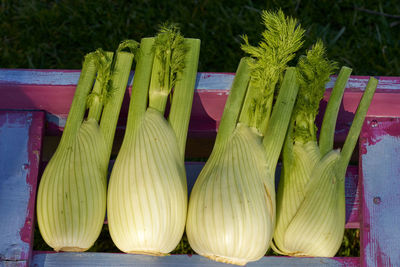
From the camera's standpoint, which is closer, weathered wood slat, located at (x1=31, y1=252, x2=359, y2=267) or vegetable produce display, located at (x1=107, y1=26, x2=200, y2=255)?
vegetable produce display, located at (x1=107, y1=26, x2=200, y2=255)

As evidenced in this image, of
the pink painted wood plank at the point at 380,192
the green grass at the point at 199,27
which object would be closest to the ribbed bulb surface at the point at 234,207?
the pink painted wood plank at the point at 380,192

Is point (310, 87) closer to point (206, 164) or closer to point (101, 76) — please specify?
point (206, 164)

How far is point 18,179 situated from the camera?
171 centimetres

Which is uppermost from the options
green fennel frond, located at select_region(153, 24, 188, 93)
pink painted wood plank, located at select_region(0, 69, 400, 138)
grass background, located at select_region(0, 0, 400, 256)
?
grass background, located at select_region(0, 0, 400, 256)

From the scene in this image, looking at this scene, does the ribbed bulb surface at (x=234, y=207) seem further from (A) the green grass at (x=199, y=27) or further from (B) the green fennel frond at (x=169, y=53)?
(A) the green grass at (x=199, y=27)

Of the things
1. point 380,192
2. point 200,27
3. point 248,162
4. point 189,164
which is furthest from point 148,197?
point 200,27

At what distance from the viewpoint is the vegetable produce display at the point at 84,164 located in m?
1.47

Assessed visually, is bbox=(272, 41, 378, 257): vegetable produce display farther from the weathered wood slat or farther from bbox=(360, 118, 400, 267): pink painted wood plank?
bbox=(360, 118, 400, 267): pink painted wood plank

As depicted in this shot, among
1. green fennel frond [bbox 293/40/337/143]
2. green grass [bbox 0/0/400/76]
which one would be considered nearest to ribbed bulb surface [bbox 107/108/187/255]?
green fennel frond [bbox 293/40/337/143]

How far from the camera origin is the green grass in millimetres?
2629

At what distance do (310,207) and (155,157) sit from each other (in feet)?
1.89

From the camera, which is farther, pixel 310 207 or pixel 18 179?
pixel 18 179

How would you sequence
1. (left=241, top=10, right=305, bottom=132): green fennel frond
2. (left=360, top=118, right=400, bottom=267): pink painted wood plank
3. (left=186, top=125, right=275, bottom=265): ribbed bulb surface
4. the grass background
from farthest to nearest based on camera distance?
the grass background < (left=360, top=118, right=400, bottom=267): pink painted wood plank < (left=241, top=10, right=305, bottom=132): green fennel frond < (left=186, top=125, right=275, bottom=265): ribbed bulb surface

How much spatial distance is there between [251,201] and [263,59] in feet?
1.72
